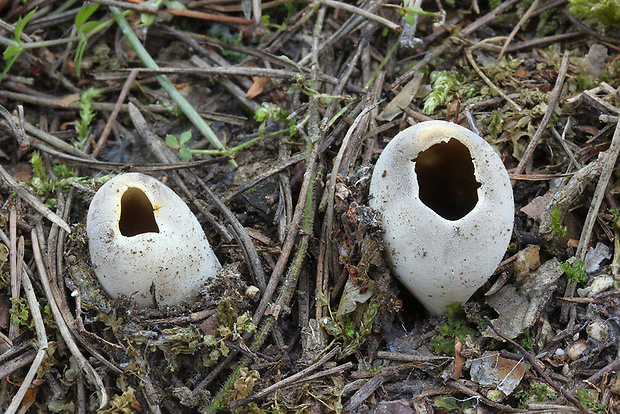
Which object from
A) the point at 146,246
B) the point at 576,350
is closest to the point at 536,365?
the point at 576,350

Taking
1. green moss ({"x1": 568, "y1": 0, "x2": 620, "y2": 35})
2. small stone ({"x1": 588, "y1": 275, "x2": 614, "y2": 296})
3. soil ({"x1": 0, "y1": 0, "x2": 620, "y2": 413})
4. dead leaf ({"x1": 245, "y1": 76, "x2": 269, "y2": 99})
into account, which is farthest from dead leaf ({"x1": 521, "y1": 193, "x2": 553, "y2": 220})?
dead leaf ({"x1": 245, "y1": 76, "x2": 269, "y2": 99})

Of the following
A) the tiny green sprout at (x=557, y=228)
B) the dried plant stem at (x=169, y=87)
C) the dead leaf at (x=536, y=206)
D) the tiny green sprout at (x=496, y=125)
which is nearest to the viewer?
the tiny green sprout at (x=557, y=228)

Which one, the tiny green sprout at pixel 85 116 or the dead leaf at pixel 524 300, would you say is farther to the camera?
the tiny green sprout at pixel 85 116

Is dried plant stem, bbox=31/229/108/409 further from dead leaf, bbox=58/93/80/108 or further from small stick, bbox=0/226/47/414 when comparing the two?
dead leaf, bbox=58/93/80/108

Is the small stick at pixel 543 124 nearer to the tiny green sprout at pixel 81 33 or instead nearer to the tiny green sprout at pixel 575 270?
the tiny green sprout at pixel 575 270

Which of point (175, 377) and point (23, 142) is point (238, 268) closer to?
point (175, 377)

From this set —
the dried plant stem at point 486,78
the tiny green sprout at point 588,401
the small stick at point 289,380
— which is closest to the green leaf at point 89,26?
the dried plant stem at point 486,78
